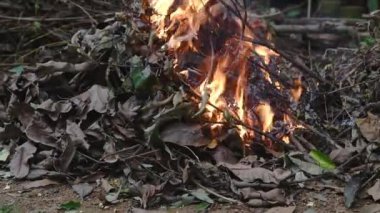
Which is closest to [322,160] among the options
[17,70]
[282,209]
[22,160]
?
[282,209]

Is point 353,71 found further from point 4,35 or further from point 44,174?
point 4,35

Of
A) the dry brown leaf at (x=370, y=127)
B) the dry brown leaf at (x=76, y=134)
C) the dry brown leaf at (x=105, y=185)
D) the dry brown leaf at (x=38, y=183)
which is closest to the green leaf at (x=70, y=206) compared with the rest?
the dry brown leaf at (x=105, y=185)

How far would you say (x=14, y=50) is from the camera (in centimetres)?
540

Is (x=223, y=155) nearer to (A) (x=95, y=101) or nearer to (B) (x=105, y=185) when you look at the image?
(B) (x=105, y=185)

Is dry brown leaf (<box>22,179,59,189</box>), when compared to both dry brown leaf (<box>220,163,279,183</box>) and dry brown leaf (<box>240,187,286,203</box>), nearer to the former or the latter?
dry brown leaf (<box>220,163,279,183</box>)

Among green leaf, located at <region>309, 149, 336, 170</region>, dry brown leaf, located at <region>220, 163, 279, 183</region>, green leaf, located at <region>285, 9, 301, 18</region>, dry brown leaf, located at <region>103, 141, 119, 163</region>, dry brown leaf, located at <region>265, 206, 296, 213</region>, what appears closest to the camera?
dry brown leaf, located at <region>265, 206, 296, 213</region>

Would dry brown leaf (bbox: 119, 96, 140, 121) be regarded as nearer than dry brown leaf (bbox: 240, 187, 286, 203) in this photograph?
No

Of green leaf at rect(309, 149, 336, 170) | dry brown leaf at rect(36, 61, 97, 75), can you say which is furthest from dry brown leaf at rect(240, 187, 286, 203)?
dry brown leaf at rect(36, 61, 97, 75)

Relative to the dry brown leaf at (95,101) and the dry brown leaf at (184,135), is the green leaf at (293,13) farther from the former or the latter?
the dry brown leaf at (184,135)

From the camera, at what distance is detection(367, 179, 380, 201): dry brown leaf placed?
9.80 feet

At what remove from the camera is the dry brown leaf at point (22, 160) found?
11.2 ft

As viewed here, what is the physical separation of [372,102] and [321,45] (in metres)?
2.51

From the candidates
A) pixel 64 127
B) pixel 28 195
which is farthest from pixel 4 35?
pixel 28 195

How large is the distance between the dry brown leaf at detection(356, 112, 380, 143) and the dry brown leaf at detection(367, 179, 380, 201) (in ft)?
1.10
